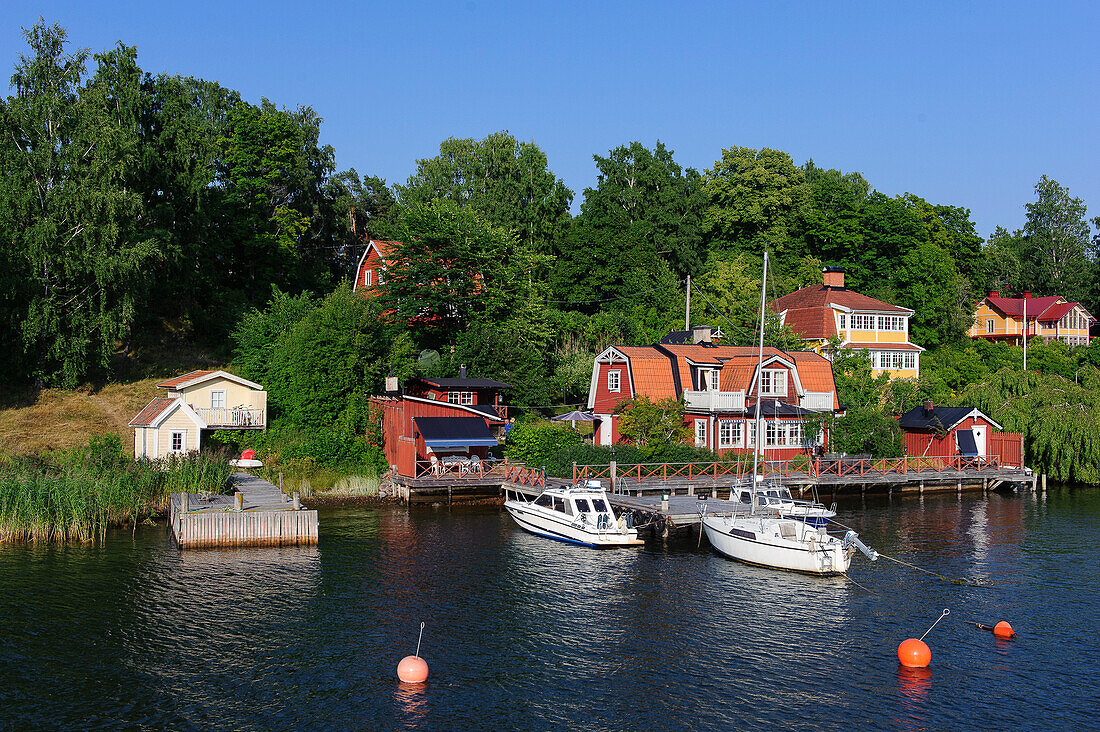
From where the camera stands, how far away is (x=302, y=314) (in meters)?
58.9

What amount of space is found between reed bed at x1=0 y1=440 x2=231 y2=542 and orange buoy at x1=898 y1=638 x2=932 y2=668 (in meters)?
30.8

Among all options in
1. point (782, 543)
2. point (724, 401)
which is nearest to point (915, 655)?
point (782, 543)

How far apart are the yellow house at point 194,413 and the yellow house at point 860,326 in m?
39.7

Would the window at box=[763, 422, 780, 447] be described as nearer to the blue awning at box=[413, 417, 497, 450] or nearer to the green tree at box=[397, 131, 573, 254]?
the blue awning at box=[413, 417, 497, 450]

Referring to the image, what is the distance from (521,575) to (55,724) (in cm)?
1655

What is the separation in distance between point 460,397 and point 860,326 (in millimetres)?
34963

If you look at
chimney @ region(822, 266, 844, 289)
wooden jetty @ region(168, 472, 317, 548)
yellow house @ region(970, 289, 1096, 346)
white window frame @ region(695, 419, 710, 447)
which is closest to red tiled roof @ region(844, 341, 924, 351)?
chimney @ region(822, 266, 844, 289)

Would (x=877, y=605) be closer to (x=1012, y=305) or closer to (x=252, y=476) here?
(x=252, y=476)

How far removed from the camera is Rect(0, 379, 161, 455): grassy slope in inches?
1933

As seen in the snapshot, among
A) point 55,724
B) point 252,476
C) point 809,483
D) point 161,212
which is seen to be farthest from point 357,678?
point 161,212

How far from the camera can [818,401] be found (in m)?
53.4

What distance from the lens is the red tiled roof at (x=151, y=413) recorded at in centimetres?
4778

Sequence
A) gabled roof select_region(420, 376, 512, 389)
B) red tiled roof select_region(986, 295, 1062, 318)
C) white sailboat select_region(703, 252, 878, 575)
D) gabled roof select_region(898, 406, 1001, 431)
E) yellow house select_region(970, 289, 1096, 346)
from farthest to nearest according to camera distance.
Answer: red tiled roof select_region(986, 295, 1062, 318), yellow house select_region(970, 289, 1096, 346), gabled roof select_region(898, 406, 1001, 431), gabled roof select_region(420, 376, 512, 389), white sailboat select_region(703, 252, 878, 575)

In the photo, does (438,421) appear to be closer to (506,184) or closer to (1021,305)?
(506,184)
